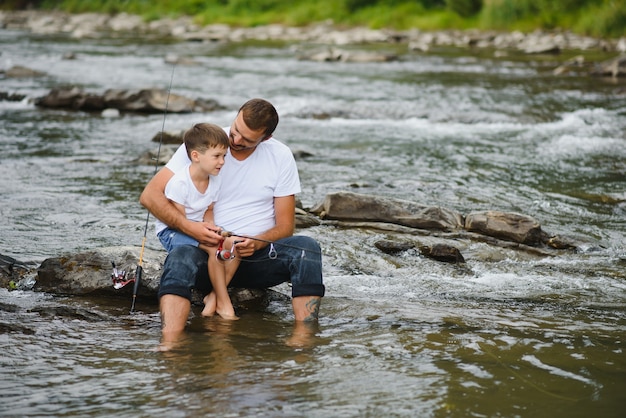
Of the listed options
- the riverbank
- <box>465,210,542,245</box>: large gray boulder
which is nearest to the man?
<box>465,210,542,245</box>: large gray boulder

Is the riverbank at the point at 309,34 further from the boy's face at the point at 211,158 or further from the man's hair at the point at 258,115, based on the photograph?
the boy's face at the point at 211,158

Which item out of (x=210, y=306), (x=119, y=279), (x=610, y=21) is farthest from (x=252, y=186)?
(x=610, y=21)

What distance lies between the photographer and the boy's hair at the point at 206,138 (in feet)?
18.0

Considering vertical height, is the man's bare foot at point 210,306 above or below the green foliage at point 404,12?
below

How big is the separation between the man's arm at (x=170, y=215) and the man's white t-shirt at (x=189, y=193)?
0.05 meters

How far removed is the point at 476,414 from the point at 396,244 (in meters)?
3.84

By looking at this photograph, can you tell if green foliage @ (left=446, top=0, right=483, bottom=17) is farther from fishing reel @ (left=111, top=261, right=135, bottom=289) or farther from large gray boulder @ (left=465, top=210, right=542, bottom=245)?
fishing reel @ (left=111, top=261, right=135, bottom=289)

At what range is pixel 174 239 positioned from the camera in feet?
18.9

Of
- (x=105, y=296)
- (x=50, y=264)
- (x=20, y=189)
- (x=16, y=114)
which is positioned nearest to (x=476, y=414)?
(x=105, y=296)

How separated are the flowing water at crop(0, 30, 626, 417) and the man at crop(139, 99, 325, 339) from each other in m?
0.29

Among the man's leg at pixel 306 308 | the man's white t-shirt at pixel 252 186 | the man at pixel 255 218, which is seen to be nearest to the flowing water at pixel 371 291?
the man's leg at pixel 306 308

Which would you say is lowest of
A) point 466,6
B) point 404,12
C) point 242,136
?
point 242,136

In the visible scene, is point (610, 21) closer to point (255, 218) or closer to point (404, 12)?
point (404, 12)

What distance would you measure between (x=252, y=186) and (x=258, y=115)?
0.54 m
